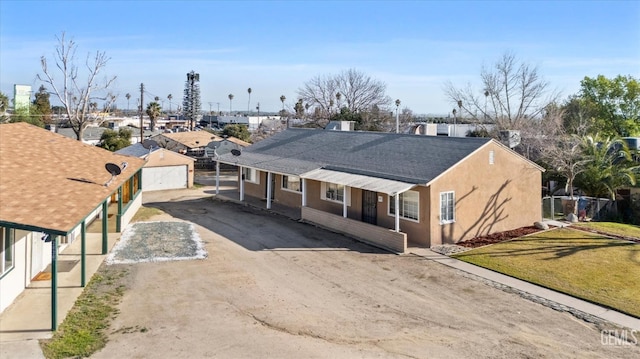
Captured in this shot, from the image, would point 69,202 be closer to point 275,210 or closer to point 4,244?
point 4,244

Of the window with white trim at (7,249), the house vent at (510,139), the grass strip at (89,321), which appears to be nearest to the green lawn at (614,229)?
the house vent at (510,139)

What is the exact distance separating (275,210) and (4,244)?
15.3m

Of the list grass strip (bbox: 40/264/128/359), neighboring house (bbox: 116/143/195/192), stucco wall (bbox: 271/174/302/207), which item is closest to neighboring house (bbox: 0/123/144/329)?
grass strip (bbox: 40/264/128/359)

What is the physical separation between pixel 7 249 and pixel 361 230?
12230 mm

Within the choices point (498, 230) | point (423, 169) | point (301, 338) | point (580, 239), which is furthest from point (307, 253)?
point (580, 239)

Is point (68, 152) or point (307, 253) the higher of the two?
point (68, 152)

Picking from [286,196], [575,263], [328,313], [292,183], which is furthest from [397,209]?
[286,196]

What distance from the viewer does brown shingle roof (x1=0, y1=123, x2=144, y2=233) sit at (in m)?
10.8

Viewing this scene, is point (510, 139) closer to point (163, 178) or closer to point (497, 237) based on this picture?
point (497, 237)

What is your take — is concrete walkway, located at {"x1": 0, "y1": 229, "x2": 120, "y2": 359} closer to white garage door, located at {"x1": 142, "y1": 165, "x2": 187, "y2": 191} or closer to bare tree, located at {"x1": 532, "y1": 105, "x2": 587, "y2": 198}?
white garage door, located at {"x1": 142, "y1": 165, "x2": 187, "y2": 191}

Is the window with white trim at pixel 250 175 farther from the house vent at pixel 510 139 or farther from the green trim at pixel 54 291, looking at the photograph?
the green trim at pixel 54 291

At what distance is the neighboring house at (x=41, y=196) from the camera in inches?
416

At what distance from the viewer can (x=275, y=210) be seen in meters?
25.9

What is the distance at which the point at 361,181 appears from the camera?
19.9 m
